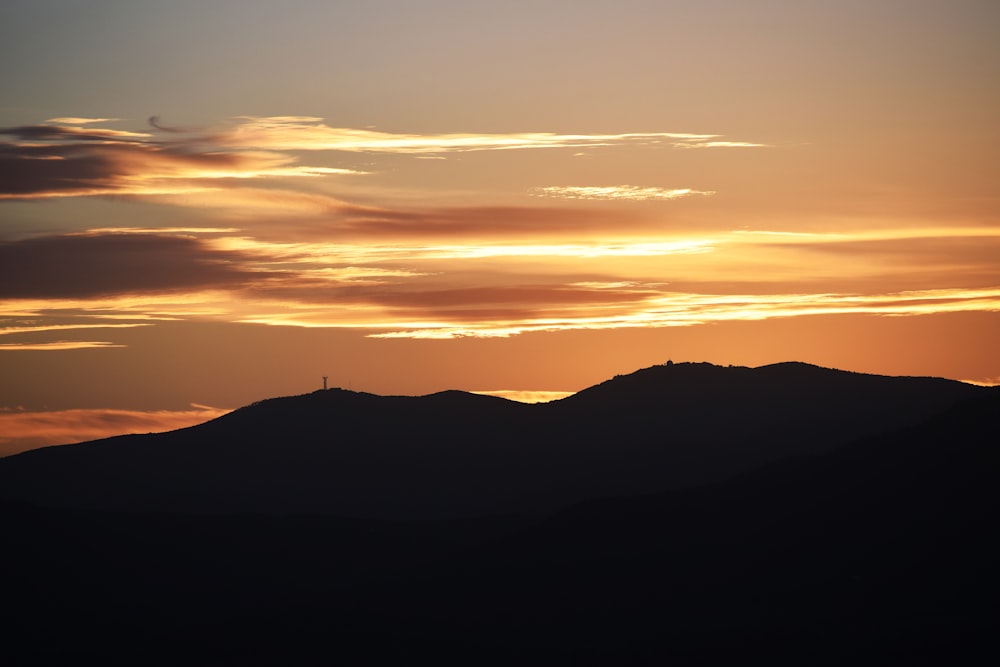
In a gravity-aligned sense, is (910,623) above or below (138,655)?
above

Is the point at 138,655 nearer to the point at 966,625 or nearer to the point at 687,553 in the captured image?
the point at 687,553

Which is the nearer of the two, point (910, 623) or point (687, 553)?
point (910, 623)

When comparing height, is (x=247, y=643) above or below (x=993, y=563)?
below

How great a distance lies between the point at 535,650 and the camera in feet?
555

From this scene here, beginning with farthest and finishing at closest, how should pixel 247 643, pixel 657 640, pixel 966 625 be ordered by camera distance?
pixel 247 643 < pixel 657 640 < pixel 966 625

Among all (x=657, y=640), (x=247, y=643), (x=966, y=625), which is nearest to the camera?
(x=966, y=625)

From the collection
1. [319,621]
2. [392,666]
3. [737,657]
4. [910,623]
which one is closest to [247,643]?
[319,621]

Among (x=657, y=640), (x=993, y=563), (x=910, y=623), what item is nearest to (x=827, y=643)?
(x=910, y=623)

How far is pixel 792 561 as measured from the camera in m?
190

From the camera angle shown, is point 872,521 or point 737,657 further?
point 872,521

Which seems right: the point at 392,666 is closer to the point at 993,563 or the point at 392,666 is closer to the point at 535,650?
the point at 535,650

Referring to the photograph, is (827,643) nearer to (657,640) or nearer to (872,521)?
(657,640)

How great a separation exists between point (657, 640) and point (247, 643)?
58.9 m

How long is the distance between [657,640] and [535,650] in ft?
50.6
